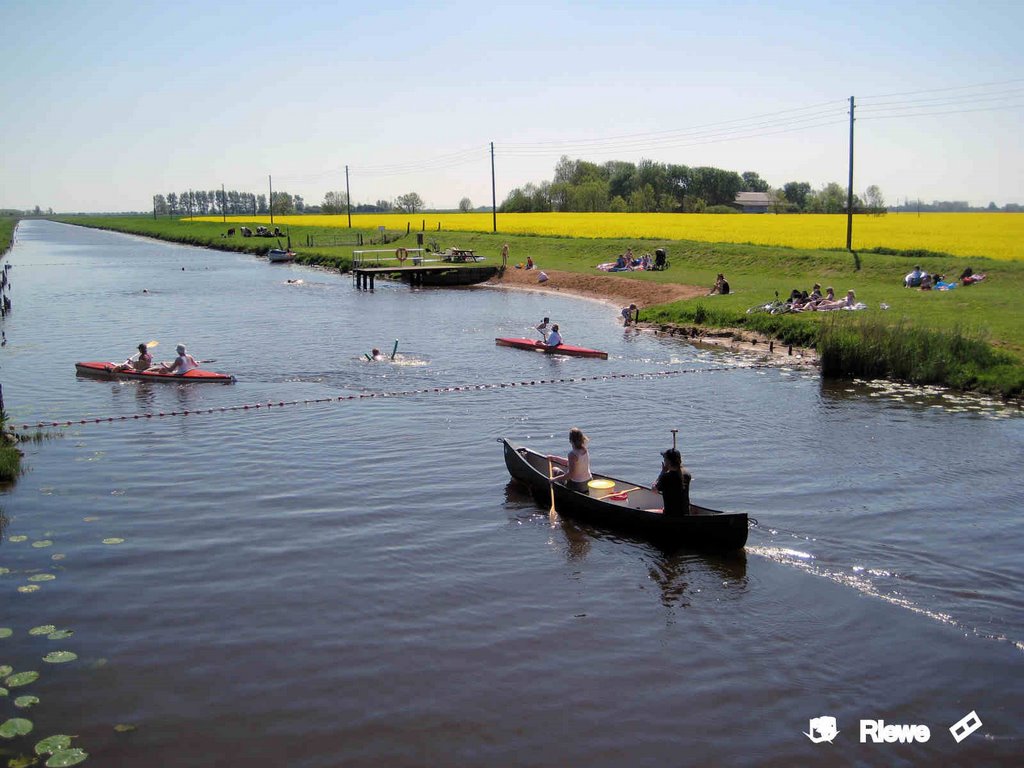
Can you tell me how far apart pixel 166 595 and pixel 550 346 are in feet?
68.8

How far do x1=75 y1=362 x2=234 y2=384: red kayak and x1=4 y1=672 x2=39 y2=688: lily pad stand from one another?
57.3 feet

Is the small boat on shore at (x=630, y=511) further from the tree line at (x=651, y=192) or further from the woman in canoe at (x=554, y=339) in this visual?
the tree line at (x=651, y=192)

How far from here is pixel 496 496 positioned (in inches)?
663

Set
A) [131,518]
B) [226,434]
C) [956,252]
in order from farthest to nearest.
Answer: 1. [956,252]
2. [226,434]
3. [131,518]

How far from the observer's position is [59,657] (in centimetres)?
1082

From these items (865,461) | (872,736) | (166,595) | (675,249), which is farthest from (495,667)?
(675,249)

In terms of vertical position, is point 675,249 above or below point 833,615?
above

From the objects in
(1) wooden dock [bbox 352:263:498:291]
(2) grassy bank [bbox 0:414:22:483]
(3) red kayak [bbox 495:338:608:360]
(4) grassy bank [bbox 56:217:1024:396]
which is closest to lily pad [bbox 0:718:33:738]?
(2) grassy bank [bbox 0:414:22:483]

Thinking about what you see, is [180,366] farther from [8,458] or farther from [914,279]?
[914,279]

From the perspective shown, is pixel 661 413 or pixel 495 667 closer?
pixel 495 667

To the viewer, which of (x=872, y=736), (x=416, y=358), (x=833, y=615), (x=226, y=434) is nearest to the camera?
(x=872, y=736)

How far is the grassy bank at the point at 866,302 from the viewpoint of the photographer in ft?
84.5

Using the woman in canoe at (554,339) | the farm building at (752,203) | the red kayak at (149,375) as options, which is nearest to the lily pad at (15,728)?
the red kayak at (149,375)

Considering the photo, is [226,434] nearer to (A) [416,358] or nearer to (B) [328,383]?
(B) [328,383]
